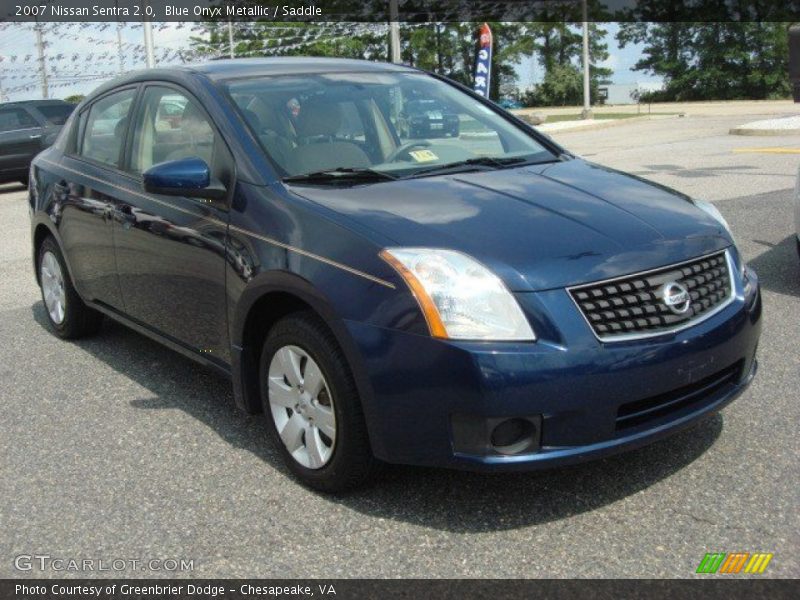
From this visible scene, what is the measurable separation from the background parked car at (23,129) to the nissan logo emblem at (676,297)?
52.7 ft

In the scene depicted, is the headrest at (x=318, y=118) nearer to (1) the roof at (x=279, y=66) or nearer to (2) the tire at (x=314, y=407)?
(1) the roof at (x=279, y=66)

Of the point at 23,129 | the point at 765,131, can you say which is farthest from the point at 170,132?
the point at 765,131

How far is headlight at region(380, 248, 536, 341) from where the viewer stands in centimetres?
314

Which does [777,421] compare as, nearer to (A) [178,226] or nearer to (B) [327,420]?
(B) [327,420]

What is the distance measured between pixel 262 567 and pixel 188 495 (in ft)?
2.32

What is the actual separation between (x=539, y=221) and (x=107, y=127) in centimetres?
297

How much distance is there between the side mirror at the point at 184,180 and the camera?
404 centimetres

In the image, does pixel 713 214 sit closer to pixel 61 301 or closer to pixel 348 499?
pixel 348 499

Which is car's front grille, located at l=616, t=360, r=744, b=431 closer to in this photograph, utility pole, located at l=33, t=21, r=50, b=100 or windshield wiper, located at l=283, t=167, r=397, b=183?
windshield wiper, located at l=283, t=167, r=397, b=183

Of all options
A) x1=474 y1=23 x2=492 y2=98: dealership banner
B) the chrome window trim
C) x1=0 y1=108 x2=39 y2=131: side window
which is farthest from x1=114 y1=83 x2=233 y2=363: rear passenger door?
x1=474 y1=23 x2=492 y2=98: dealership banner

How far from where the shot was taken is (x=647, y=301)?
10.9 feet

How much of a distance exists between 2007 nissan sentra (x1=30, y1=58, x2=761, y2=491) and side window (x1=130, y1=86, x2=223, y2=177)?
14mm

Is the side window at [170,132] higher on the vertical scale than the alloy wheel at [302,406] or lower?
higher

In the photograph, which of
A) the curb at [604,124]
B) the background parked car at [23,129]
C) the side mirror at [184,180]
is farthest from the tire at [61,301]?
the curb at [604,124]
